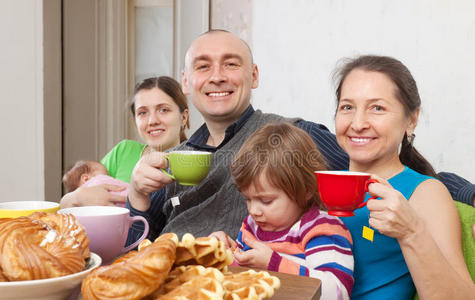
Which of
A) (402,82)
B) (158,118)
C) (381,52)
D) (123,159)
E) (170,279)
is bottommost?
(123,159)

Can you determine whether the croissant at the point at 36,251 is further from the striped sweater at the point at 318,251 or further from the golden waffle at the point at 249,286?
the striped sweater at the point at 318,251

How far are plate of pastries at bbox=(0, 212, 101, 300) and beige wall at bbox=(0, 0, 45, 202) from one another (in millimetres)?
2500

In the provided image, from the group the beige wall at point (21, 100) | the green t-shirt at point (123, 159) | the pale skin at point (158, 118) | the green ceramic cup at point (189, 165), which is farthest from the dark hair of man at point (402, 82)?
the beige wall at point (21, 100)

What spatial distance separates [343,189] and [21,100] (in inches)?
101

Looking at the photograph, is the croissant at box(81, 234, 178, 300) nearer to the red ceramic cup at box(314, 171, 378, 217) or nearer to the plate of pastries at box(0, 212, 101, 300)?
the plate of pastries at box(0, 212, 101, 300)

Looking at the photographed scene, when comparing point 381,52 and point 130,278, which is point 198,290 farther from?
point 381,52

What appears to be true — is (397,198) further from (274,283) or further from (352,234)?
(274,283)

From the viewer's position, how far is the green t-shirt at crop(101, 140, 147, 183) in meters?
2.40

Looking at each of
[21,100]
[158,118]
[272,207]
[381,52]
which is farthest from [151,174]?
[21,100]

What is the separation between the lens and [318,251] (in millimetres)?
950

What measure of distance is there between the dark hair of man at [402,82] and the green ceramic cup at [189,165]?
48cm

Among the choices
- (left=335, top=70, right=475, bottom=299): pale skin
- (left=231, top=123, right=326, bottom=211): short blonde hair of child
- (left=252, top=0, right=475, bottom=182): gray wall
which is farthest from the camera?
(left=252, top=0, right=475, bottom=182): gray wall

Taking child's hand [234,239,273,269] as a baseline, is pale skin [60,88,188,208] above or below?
above

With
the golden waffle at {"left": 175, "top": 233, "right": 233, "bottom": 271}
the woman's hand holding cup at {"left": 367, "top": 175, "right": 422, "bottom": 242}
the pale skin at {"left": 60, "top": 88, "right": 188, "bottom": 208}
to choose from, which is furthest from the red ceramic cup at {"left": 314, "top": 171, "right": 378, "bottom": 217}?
→ the pale skin at {"left": 60, "top": 88, "right": 188, "bottom": 208}
